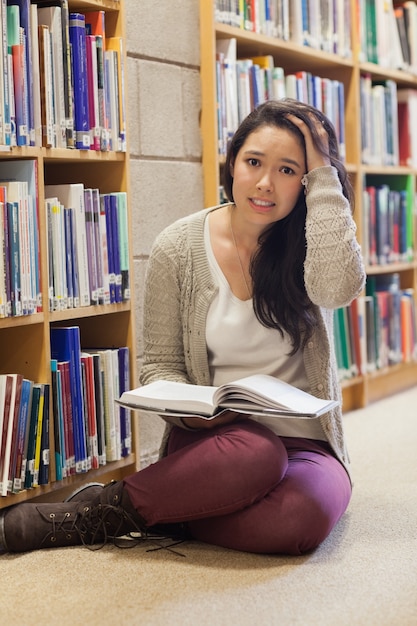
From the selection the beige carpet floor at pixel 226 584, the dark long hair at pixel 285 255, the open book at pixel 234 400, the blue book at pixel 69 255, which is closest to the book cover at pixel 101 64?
the blue book at pixel 69 255

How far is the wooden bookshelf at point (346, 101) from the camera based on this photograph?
9.20ft

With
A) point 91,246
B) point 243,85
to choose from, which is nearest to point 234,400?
point 91,246

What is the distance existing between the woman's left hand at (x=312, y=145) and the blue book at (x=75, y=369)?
64 cm

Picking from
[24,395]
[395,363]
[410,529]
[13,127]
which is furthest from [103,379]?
[395,363]

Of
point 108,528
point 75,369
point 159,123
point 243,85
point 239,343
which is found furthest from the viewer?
point 243,85

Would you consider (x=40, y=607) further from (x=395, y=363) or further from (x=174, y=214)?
(x=395, y=363)

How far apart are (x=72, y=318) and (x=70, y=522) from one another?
50cm

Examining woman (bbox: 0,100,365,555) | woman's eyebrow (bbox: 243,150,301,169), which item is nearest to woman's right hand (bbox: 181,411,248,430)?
woman (bbox: 0,100,365,555)

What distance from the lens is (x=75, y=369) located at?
2191 mm

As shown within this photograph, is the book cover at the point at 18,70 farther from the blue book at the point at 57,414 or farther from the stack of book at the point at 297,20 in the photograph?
the stack of book at the point at 297,20

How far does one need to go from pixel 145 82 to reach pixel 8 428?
3.55 ft

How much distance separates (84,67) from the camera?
2186 mm

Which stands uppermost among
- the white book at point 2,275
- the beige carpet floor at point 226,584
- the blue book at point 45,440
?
the white book at point 2,275

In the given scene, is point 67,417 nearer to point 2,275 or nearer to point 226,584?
point 2,275
